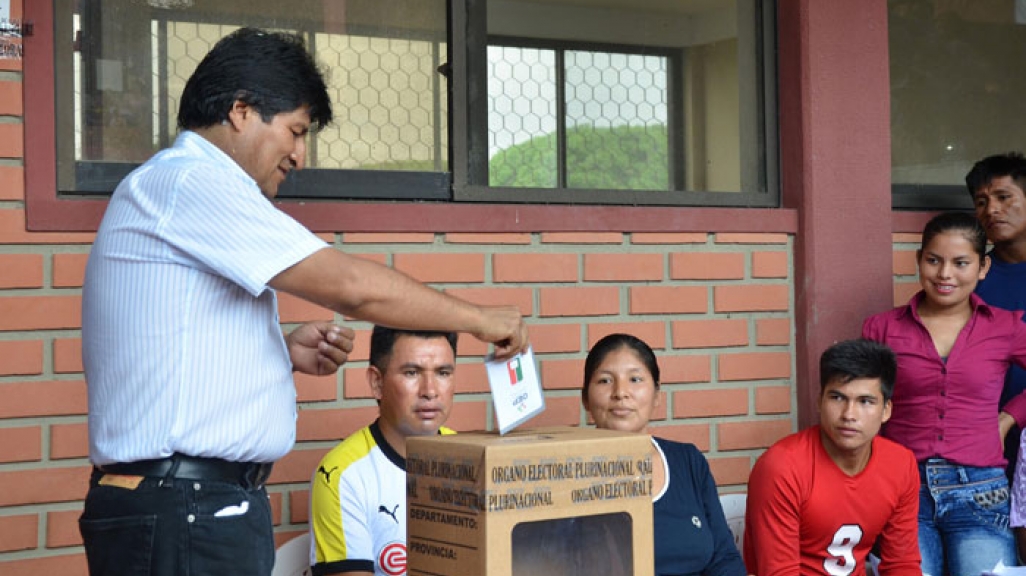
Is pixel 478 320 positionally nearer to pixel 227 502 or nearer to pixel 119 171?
pixel 227 502

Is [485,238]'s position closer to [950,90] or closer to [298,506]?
[298,506]

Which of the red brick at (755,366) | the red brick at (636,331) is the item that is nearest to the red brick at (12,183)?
the red brick at (636,331)

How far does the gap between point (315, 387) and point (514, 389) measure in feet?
4.37

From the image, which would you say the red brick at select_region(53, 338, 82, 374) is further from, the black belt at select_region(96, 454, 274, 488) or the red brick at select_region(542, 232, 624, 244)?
the red brick at select_region(542, 232, 624, 244)

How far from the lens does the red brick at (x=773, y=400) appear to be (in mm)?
4000

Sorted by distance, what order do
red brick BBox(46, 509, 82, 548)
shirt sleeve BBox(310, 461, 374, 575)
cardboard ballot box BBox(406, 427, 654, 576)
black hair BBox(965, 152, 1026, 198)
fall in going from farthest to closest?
black hair BBox(965, 152, 1026, 198) → red brick BBox(46, 509, 82, 548) → shirt sleeve BBox(310, 461, 374, 575) → cardboard ballot box BBox(406, 427, 654, 576)

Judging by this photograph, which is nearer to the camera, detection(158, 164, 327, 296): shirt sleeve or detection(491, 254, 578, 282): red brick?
detection(158, 164, 327, 296): shirt sleeve

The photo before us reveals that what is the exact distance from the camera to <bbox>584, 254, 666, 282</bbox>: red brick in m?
3.74

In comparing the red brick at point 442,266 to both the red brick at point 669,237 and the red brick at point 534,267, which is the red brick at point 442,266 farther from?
the red brick at point 669,237

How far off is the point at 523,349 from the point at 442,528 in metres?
0.36

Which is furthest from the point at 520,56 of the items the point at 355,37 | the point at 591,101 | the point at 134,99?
the point at 134,99

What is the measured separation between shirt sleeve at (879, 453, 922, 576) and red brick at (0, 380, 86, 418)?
7.48ft

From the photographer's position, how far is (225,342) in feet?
7.11

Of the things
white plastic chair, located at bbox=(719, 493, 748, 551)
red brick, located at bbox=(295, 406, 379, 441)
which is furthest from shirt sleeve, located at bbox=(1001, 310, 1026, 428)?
red brick, located at bbox=(295, 406, 379, 441)
